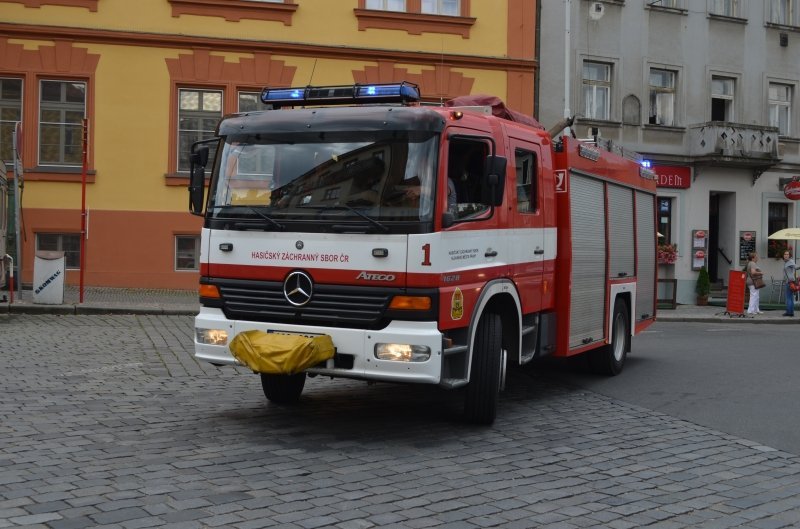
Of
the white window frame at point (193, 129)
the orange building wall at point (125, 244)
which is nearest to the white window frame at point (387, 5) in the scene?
the white window frame at point (193, 129)

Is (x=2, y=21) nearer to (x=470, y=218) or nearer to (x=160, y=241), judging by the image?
(x=160, y=241)

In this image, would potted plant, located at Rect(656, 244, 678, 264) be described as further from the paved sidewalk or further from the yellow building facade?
the yellow building facade

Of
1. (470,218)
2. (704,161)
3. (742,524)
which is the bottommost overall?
(742,524)

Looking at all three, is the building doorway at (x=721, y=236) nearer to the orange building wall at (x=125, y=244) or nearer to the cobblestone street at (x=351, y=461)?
the orange building wall at (x=125, y=244)

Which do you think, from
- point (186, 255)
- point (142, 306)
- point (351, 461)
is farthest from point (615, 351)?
point (186, 255)

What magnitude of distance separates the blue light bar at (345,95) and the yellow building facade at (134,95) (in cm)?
1345

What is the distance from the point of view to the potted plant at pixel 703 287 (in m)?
27.5

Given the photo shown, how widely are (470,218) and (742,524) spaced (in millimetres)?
3146

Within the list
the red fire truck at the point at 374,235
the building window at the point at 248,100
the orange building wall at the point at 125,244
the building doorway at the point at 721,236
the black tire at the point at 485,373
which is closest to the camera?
the red fire truck at the point at 374,235

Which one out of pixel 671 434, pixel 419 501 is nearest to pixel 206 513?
pixel 419 501

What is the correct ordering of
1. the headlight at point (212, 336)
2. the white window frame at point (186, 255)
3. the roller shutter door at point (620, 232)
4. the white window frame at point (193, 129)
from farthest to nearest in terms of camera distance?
the white window frame at point (193, 129) → the white window frame at point (186, 255) → the roller shutter door at point (620, 232) → the headlight at point (212, 336)

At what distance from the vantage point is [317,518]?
5277mm

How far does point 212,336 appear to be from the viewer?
7.68 meters

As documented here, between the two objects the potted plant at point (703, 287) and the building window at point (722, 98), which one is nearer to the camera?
the potted plant at point (703, 287)
